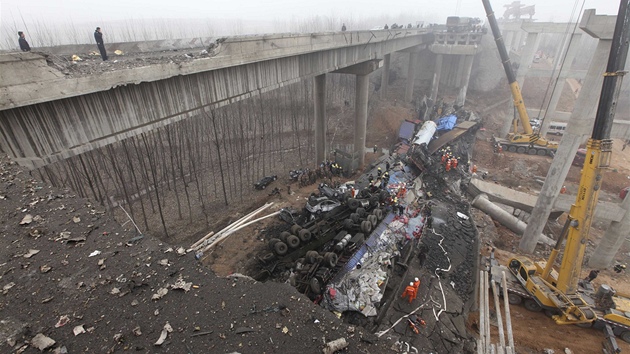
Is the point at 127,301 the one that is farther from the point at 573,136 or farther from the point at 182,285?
the point at 573,136

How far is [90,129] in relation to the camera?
7555mm

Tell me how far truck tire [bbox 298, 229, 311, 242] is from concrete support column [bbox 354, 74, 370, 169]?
13978mm

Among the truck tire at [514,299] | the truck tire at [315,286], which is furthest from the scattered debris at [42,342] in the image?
the truck tire at [514,299]

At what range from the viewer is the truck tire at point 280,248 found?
40.7 ft

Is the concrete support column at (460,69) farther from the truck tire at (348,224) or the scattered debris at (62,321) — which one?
the scattered debris at (62,321)

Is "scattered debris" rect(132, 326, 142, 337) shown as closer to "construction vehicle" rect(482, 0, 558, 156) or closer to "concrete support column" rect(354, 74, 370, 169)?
"concrete support column" rect(354, 74, 370, 169)

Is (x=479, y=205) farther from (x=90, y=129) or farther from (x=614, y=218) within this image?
(x=90, y=129)

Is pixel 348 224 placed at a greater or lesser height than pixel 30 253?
lesser

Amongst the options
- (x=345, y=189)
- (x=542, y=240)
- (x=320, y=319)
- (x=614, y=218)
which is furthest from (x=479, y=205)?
(x=320, y=319)

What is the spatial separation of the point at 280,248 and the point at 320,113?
13857 millimetres

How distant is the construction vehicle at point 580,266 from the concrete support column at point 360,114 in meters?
14.8

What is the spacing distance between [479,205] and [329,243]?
13.5m

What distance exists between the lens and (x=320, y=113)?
2355 cm

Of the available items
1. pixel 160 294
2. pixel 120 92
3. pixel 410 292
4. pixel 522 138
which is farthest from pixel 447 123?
pixel 160 294
